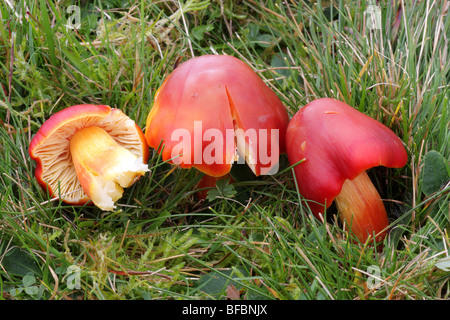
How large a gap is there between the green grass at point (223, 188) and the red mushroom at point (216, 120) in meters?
0.16

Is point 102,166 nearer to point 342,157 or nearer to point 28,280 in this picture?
point 28,280

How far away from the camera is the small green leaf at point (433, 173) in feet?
5.80

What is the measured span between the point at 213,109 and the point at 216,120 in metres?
0.04

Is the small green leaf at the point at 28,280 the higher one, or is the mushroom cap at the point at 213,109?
the mushroom cap at the point at 213,109

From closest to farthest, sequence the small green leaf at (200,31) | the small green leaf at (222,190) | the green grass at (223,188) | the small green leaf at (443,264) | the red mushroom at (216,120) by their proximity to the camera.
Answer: the small green leaf at (443,264) < the green grass at (223,188) < the red mushroom at (216,120) < the small green leaf at (222,190) < the small green leaf at (200,31)

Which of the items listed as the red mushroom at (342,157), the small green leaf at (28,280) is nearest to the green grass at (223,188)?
the small green leaf at (28,280)

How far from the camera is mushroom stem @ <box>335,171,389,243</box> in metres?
1.81

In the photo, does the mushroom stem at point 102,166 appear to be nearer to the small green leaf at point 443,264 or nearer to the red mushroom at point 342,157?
the red mushroom at point 342,157

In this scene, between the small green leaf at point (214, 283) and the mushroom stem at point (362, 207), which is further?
the mushroom stem at point (362, 207)

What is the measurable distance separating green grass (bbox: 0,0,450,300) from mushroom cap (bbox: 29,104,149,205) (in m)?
0.07

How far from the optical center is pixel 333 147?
1.67 metres
